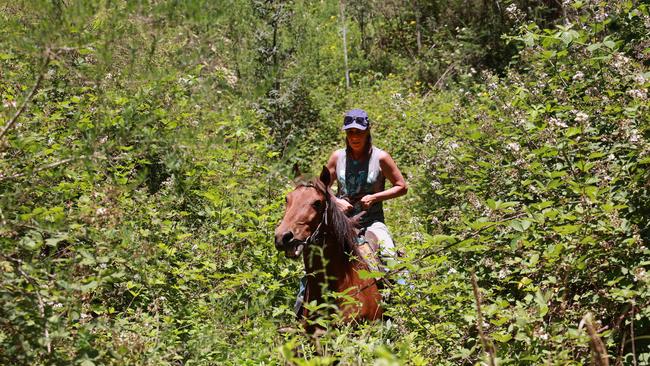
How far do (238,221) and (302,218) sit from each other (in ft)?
7.35

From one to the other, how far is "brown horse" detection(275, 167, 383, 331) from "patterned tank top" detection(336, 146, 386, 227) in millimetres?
936

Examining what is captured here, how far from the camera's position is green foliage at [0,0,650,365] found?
145 inches

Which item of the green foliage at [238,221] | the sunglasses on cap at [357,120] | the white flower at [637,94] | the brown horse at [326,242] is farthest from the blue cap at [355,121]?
the white flower at [637,94]


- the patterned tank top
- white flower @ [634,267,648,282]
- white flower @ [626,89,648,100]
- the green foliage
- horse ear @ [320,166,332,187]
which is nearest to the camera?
the green foliage

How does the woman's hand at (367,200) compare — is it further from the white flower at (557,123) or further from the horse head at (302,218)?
the white flower at (557,123)

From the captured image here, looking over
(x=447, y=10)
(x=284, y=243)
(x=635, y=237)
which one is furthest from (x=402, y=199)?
(x=447, y=10)

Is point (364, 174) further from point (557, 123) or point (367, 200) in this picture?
point (557, 123)

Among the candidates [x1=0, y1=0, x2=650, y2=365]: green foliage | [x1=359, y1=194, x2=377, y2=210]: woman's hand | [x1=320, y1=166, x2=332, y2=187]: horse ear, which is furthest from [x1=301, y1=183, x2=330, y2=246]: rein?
[x1=359, y1=194, x2=377, y2=210]: woman's hand

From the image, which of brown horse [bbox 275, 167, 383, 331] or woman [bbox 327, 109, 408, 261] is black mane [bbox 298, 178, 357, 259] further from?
woman [bbox 327, 109, 408, 261]

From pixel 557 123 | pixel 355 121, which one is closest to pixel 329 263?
pixel 355 121

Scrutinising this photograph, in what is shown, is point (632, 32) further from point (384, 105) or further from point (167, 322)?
point (384, 105)

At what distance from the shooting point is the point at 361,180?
22.8 ft

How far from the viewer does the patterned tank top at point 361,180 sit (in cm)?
693

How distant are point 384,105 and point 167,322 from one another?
46.9 feet
